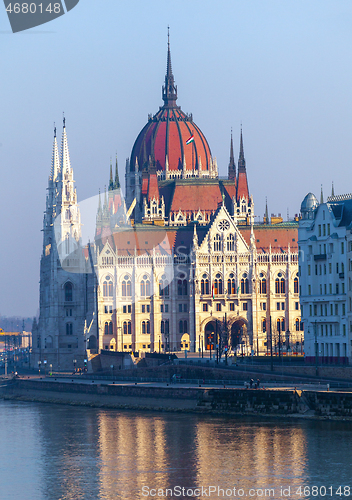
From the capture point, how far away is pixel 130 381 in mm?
120938

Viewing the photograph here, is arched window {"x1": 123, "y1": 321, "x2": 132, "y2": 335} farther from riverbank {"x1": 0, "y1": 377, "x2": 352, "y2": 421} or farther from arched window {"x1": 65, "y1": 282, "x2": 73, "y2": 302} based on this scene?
riverbank {"x1": 0, "y1": 377, "x2": 352, "y2": 421}

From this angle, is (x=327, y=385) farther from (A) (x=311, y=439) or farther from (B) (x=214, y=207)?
(B) (x=214, y=207)

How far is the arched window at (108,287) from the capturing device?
166 m

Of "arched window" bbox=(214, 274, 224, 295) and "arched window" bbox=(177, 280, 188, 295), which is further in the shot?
"arched window" bbox=(177, 280, 188, 295)

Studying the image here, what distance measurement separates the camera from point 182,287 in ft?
559

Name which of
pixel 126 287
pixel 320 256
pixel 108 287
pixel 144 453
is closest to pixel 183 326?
pixel 126 287

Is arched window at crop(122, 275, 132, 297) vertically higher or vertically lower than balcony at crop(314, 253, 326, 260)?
higher

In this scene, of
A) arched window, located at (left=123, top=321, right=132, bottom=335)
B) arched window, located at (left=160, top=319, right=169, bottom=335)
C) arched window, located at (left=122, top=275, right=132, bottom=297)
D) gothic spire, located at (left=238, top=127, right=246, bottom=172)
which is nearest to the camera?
arched window, located at (left=122, top=275, right=132, bottom=297)

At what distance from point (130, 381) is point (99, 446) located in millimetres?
35643

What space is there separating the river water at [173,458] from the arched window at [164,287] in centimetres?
6725

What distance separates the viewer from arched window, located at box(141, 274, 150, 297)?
167125mm

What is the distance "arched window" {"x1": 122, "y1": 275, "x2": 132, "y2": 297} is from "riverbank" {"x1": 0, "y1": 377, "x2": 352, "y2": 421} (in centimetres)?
3726

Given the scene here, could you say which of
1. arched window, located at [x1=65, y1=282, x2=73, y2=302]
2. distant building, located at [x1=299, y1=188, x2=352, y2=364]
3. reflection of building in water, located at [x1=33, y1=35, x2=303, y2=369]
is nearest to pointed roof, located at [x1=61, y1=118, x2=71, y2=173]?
reflection of building in water, located at [x1=33, y1=35, x2=303, y2=369]

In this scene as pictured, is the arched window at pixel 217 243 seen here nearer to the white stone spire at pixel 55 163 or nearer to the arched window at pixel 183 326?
the arched window at pixel 183 326
